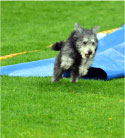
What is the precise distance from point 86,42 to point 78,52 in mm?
361

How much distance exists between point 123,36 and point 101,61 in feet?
9.36

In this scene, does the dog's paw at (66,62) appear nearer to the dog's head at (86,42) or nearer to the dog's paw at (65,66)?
the dog's paw at (65,66)

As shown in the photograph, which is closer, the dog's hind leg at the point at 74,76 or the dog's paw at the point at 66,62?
the dog's paw at the point at 66,62

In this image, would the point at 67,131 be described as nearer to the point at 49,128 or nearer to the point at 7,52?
the point at 49,128

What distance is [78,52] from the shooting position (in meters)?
9.80

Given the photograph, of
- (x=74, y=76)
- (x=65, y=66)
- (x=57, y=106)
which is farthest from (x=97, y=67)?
(x=57, y=106)

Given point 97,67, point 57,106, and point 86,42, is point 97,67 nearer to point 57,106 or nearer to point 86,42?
point 86,42

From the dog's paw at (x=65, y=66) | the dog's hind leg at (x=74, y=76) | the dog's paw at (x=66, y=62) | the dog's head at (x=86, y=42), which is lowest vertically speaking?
the dog's hind leg at (x=74, y=76)

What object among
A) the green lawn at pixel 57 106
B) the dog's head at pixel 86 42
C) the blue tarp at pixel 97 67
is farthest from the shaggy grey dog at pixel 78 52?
the blue tarp at pixel 97 67

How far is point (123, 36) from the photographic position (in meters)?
14.9

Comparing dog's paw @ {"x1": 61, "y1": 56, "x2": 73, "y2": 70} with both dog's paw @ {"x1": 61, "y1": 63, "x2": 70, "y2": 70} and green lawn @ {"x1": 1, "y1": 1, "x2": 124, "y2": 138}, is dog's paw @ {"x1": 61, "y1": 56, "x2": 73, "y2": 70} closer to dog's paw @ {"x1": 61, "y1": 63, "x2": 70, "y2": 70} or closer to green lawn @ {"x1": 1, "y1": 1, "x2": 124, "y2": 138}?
dog's paw @ {"x1": 61, "y1": 63, "x2": 70, "y2": 70}

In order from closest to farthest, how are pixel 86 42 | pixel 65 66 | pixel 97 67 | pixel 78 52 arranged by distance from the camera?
pixel 86 42, pixel 78 52, pixel 65 66, pixel 97 67

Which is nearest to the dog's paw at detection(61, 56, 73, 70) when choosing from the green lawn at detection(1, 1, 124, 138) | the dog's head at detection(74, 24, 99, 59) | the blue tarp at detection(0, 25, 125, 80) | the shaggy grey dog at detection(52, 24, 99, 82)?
the shaggy grey dog at detection(52, 24, 99, 82)

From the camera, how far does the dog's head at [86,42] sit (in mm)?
9523
